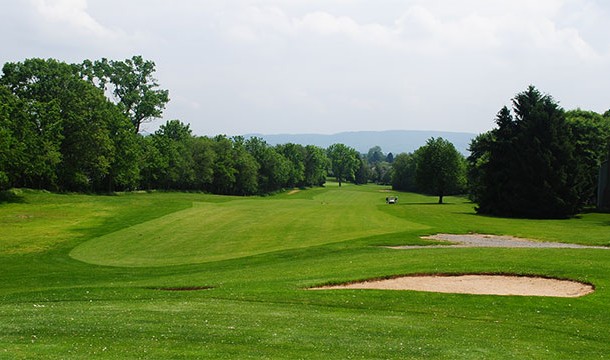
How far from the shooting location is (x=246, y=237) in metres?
37.6

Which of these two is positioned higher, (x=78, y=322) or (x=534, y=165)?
(x=534, y=165)

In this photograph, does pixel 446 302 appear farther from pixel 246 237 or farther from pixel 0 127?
pixel 0 127

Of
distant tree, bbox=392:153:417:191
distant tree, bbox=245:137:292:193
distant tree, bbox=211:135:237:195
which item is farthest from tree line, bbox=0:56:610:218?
distant tree, bbox=392:153:417:191

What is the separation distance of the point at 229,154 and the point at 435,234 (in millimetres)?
87791

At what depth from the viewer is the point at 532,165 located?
200 feet

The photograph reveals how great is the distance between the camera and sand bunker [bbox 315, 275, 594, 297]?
770 inches

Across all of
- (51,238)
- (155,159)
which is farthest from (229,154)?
(51,238)

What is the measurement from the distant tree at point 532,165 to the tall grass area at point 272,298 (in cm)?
1726

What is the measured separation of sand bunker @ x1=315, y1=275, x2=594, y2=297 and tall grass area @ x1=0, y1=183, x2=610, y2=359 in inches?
30.7

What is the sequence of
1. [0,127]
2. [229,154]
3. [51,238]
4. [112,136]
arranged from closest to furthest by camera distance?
[51,238], [0,127], [112,136], [229,154]

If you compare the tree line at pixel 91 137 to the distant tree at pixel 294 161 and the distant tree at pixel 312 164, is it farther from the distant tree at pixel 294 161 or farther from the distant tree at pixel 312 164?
the distant tree at pixel 312 164

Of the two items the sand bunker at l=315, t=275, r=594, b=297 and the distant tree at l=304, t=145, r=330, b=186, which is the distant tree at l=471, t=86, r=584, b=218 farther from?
the distant tree at l=304, t=145, r=330, b=186

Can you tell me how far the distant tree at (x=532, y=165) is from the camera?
195ft

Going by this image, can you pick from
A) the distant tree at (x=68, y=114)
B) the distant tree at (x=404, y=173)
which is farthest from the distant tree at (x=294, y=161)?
the distant tree at (x=68, y=114)
